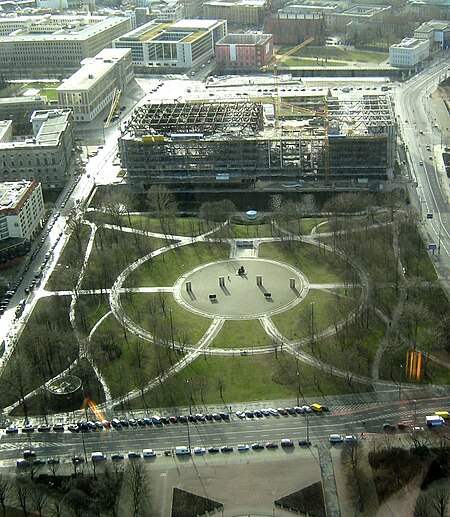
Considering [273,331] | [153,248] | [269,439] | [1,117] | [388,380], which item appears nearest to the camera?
[269,439]

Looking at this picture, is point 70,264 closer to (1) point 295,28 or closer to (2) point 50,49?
(2) point 50,49

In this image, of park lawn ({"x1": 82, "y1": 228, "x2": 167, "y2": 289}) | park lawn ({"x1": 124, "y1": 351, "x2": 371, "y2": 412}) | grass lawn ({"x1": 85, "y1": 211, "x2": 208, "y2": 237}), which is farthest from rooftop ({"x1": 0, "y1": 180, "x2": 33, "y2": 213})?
park lawn ({"x1": 124, "y1": 351, "x2": 371, "y2": 412})

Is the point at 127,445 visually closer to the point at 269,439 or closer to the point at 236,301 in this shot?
the point at 269,439

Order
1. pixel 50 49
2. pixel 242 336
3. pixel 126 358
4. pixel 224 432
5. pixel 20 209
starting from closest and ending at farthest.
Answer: pixel 224 432
pixel 126 358
pixel 242 336
pixel 20 209
pixel 50 49

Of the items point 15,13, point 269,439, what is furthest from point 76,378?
point 15,13

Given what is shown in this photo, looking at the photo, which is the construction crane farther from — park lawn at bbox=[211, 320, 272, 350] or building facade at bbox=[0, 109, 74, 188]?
park lawn at bbox=[211, 320, 272, 350]

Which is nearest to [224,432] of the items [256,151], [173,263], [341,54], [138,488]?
[138,488]
